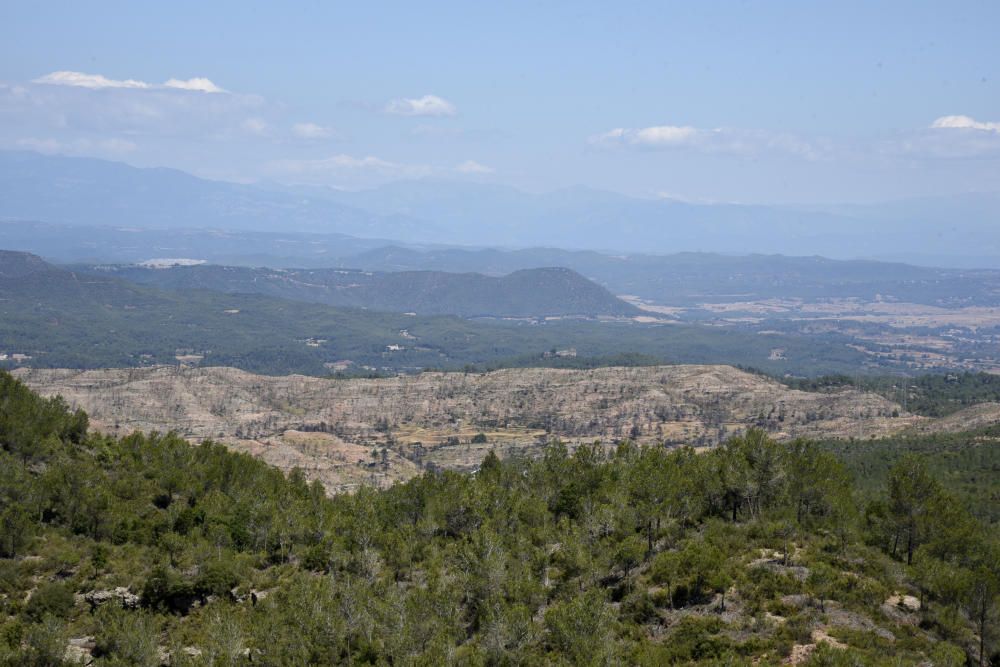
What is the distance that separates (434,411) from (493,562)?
13407cm

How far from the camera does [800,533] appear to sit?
49.3m

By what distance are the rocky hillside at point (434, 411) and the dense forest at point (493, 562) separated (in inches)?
2286

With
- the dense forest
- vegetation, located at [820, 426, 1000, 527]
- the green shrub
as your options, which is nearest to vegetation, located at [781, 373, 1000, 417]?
vegetation, located at [820, 426, 1000, 527]

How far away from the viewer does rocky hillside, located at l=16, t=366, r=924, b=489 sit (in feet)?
447

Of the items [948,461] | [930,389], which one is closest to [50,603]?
[948,461]

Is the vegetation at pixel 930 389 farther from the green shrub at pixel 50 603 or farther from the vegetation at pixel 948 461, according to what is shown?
the green shrub at pixel 50 603

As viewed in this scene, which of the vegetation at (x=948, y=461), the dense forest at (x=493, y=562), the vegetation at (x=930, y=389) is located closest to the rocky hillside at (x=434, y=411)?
the vegetation at (x=930, y=389)

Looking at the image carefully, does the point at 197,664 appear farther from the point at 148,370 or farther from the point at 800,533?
the point at 148,370

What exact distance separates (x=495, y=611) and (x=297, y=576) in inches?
563

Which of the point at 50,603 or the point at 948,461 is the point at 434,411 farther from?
the point at 50,603

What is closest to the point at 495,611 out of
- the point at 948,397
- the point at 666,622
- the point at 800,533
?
the point at 666,622

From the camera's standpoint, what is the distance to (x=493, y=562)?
141 ft

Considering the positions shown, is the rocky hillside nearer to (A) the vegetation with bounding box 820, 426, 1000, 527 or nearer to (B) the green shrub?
(A) the vegetation with bounding box 820, 426, 1000, 527

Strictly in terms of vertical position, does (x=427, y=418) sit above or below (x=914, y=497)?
below
